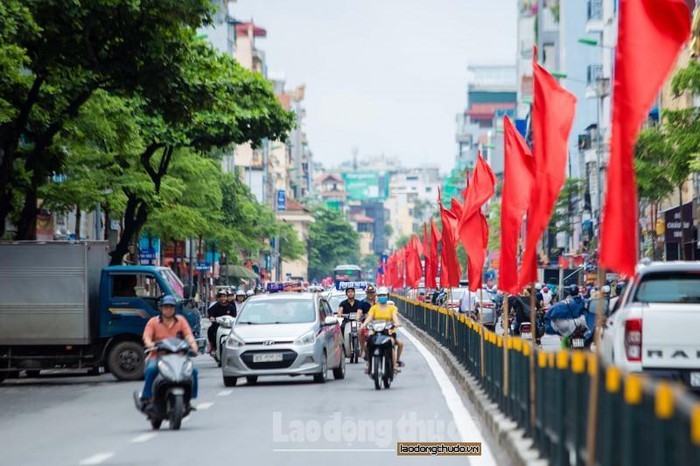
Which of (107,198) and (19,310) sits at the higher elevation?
(107,198)

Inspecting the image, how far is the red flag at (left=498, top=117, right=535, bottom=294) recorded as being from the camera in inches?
821

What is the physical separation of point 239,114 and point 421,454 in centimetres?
3107

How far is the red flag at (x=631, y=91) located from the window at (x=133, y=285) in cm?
1955

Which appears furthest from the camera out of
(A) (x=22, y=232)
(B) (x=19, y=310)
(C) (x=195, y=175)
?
(C) (x=195, y=175)

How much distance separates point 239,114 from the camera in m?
45.9

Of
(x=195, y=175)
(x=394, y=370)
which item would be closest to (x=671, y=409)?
(x=394, y=370)

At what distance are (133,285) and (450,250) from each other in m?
11.6

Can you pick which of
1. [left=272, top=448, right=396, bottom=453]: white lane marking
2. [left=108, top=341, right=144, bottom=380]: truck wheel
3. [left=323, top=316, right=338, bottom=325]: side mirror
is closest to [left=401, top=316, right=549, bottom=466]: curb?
[left=272, top=448, right=396, bottom=453]: white lane marking

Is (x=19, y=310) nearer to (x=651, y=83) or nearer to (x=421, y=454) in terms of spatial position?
(x=421, y=454)

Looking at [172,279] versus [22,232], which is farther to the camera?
[22,232]

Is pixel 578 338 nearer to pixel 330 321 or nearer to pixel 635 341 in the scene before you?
pixel 330 321

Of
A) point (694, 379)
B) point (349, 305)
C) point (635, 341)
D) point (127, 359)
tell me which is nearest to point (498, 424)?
point (635, 341)

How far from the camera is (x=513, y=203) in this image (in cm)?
2106

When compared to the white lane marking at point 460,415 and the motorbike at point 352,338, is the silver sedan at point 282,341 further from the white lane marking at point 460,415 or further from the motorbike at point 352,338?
the motorbike at point 352,338
